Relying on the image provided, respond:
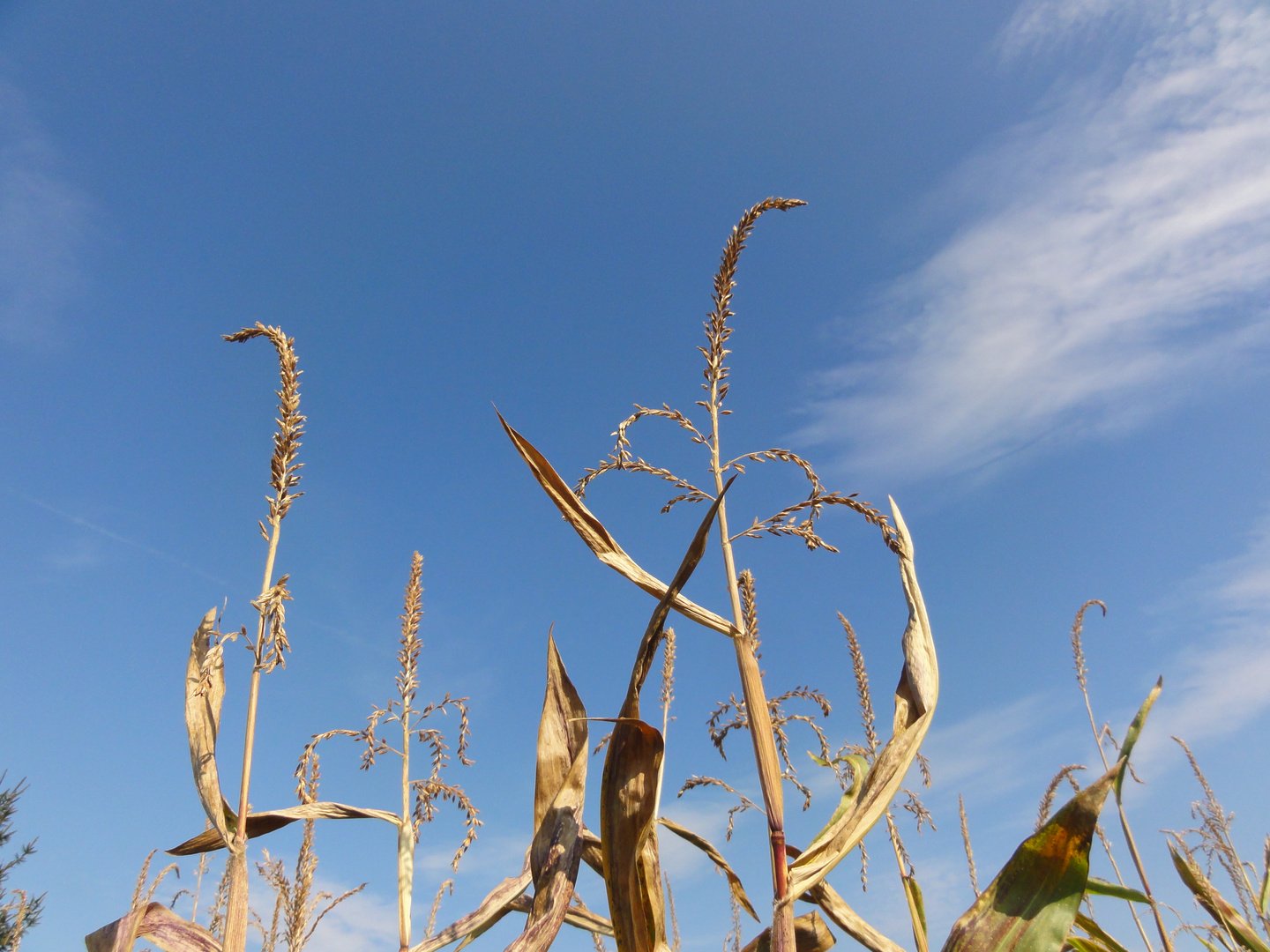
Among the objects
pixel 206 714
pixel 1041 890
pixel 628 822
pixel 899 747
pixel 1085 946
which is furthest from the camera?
pixel 206 714

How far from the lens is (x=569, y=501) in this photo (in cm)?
187

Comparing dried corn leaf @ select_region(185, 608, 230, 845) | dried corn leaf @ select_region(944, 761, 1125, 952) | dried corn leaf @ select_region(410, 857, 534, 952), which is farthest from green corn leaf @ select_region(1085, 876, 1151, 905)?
dried corn leaf @ select_region(185, 608, 230, 845)

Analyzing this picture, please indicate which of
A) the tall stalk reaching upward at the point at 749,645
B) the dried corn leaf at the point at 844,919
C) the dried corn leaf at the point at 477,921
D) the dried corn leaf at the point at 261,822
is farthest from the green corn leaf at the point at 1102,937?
the dried corn leaf at the point at 261,822

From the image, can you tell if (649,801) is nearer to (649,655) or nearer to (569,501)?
(649,655)

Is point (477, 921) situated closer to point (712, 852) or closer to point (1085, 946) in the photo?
point (712, 852)

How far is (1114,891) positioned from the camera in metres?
1.64

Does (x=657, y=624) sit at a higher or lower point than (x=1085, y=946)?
higher

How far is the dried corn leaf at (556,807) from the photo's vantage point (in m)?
1.71

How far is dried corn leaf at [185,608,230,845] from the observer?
6.48ft

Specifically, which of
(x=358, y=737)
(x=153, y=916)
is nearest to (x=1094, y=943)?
(x=153, y=916)

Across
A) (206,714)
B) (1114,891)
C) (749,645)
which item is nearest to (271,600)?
(206,714)

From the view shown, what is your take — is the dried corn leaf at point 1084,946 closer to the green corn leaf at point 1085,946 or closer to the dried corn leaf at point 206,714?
the green corn leaf at point 1085,946

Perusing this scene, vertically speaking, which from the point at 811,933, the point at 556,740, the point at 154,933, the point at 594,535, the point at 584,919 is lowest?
the point at 811,933

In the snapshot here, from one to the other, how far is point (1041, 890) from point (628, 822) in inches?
36.5
